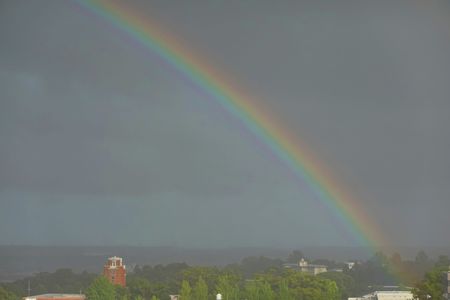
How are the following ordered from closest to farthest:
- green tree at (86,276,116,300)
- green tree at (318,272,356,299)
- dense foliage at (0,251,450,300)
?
dense foliage at (0,251,450,300) → green tree at (86,276,116,300) → green tree at (318,272,356,299)

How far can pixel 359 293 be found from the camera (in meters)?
133

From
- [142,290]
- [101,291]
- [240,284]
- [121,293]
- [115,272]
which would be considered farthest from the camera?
[115,272]

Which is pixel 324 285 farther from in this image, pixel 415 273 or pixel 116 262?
pixel 415 273

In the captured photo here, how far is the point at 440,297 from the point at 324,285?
A: 23.9 metres

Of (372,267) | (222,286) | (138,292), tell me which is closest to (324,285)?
(222,286)

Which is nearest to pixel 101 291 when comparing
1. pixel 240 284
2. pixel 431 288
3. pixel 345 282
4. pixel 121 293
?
pixel 121 293

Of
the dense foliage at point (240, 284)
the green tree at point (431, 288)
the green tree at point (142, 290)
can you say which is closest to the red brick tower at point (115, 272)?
the dense foliage at point (240, 284)

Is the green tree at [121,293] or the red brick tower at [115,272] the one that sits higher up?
the red brick tower at [115,272]

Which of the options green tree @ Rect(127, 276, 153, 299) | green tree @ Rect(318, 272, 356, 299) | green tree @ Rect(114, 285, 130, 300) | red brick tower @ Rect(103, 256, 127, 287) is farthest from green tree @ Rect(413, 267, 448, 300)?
green tree @ Rect(318, 272, 356, 299)

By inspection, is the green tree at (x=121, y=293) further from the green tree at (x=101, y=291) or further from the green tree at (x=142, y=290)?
the green tree at (x=101, y=291)

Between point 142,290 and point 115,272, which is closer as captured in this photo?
point 142,290

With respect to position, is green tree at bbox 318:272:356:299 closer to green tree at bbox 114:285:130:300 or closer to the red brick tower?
the red brick tower

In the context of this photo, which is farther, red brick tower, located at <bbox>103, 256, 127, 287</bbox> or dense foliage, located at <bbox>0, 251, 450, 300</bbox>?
red brick tower, located at <bbox>103, 256, 127, 287</bbox>

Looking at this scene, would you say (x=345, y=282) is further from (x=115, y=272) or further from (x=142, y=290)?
(x=142, y=290)
